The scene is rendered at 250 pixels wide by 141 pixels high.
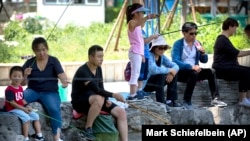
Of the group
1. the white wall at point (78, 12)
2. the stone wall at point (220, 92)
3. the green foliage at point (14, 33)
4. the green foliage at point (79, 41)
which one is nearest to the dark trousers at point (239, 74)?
the stone wall at point (220, 92)

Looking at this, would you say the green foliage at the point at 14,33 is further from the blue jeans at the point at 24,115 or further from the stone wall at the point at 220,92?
the blue jeans at the point at 24,115

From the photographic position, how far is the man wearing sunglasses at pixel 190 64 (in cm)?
766

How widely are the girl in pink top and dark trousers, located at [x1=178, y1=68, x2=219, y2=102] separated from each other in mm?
659

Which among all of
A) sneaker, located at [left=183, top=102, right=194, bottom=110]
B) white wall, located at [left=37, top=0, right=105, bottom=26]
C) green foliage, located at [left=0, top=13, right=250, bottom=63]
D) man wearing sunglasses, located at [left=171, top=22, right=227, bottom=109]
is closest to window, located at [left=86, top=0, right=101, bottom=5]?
white wall, located at [left=37, top=0, right=105, bottom=26]

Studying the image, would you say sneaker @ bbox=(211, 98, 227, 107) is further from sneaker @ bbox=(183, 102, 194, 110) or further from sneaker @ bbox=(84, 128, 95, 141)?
sneaker @ bbox=(84, 128, 95, 141)

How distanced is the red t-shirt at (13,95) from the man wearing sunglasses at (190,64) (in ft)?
7.16

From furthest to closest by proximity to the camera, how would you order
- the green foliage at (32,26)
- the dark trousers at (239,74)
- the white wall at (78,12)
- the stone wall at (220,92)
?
the white wall at (78,12)
the green foliage at (32,26)
the stone wall at (220,92)
the dark trousers at (239,74)

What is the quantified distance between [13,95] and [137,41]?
1.71m

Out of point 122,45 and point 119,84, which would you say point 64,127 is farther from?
point 122,45

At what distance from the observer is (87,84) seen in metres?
6.38

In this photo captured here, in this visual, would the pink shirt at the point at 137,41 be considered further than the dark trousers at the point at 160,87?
→ No

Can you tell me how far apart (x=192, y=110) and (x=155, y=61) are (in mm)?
689

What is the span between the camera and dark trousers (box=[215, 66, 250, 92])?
26.0 ft

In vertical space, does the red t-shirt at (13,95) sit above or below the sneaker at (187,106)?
above
